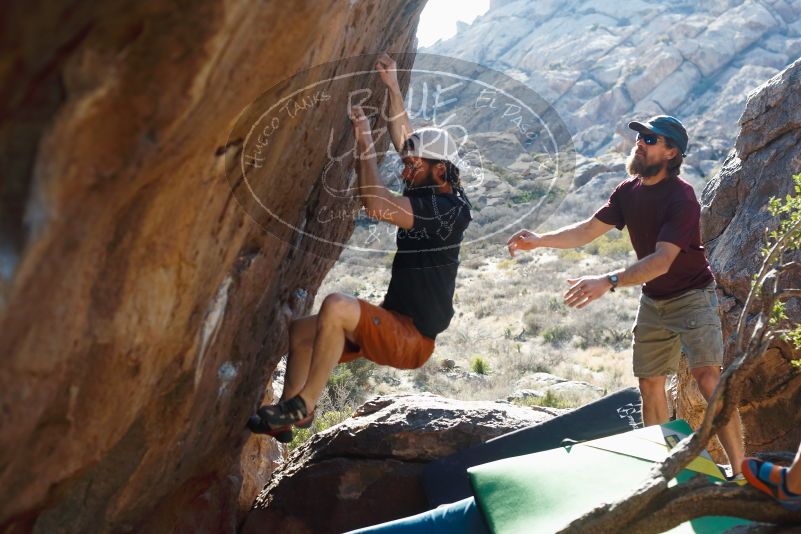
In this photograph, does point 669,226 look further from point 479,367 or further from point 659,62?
point 659,62

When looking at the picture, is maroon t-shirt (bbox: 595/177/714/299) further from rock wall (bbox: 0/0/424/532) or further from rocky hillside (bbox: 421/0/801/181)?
rocky hillside (bbox: 421/0/801/181)

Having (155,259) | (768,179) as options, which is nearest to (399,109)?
(155,259)

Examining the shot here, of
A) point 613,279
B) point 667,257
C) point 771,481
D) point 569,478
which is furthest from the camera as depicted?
point 667,257

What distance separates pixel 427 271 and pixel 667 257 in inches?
58.6

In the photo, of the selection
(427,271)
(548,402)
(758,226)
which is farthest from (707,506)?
(548,402)

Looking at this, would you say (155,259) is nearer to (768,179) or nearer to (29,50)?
(29,50)

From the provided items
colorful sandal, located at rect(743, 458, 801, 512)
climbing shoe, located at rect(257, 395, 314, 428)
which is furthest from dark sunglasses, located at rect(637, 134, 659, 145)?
climbing shoe, located at rect(257, 395, 314, 428)

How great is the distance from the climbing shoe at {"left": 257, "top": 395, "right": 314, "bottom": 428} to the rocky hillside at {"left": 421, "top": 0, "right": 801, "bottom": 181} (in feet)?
137

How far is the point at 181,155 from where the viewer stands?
3.55m

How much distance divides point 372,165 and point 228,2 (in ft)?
6.75

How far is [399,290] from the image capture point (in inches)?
218

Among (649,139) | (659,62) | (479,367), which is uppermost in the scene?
(659,62)

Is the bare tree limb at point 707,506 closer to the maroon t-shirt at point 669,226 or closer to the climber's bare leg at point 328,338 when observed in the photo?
the climber's bare leg at point 328,338

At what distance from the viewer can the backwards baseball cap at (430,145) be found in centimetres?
530
